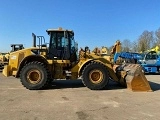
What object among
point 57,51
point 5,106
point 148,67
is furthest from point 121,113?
point 148,67

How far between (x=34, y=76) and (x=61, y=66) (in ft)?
4.67

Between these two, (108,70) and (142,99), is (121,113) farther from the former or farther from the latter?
(108,70)

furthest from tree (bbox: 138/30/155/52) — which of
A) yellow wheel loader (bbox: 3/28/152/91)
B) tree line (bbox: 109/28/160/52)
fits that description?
yellow wheel loader (bbox: 3/28/152/91)

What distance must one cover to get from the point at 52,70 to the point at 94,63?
6.97 feet

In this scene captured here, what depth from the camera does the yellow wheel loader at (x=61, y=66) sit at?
41.6 feet

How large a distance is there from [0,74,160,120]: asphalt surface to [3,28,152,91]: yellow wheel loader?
1.48 metres

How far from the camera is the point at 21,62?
1299 centimetres

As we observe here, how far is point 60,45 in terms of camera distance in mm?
13516

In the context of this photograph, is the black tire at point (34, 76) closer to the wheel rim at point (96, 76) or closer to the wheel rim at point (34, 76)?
the wheel rim at point (34, 76)

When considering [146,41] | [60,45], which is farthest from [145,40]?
[60,45]

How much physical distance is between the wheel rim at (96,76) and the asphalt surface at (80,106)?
162cm

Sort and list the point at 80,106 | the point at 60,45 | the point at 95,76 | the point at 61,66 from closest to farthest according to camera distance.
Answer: the point at 80,106, the point at 95,76, the point at 61,66, the point at 60,45

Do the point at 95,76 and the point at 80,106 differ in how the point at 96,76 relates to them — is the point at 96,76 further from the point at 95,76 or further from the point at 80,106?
the point at 80,106

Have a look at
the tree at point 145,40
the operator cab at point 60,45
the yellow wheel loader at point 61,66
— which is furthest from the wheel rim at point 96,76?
the tree at point 145,40
